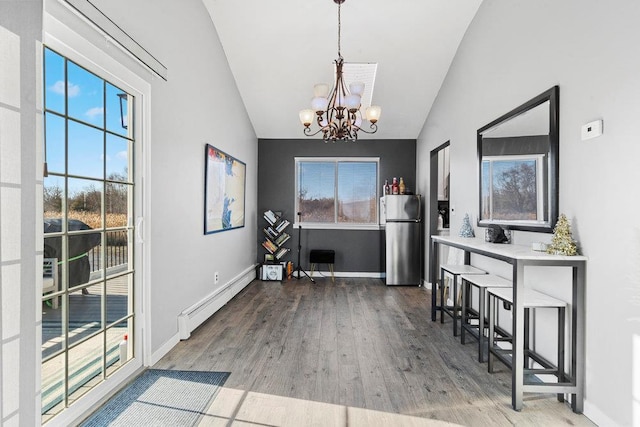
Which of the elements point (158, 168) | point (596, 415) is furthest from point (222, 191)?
point (596, 415)

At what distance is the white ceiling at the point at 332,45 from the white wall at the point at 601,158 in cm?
142

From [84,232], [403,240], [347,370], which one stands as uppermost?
[84,232]

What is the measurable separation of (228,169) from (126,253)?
231 centimetres

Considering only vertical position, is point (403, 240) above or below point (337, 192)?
below

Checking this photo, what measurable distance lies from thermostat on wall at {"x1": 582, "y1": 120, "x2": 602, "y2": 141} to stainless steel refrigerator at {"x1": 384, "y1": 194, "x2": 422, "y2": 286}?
3.53 metres

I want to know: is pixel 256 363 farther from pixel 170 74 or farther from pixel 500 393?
pixel 170 74

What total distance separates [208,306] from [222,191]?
54.9 inches

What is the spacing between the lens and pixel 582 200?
219cm

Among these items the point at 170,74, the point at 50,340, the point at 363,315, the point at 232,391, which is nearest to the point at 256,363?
the point at 232,391

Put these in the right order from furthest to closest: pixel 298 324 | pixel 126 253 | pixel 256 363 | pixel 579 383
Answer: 1. pixel 298 324
2. pixel 256 363
3. pixel 126 253
4. pixel 579 383

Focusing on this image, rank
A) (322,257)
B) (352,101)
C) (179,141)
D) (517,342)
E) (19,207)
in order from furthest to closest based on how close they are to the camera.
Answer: (322,257)
(352,101)
(179,141)
(517,342)
(19,207)

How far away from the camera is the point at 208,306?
3875 mm

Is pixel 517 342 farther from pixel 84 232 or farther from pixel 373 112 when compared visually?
pixel 84 232

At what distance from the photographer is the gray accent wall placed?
6.37 m
